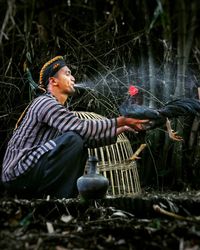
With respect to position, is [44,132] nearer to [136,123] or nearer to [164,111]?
[136,123]

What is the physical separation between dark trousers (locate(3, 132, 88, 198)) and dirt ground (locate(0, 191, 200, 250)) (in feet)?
2.66

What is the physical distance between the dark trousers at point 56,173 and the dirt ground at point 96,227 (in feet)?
2.66

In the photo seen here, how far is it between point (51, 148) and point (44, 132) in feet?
0.83

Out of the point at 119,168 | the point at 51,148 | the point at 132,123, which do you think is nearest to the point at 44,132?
the point at 51,148

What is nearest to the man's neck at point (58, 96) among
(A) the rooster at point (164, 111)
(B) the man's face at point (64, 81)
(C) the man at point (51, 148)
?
(B) the man's face at point (64, 81)

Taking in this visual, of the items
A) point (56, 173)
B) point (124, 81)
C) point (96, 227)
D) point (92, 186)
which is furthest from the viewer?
point (124, 81)

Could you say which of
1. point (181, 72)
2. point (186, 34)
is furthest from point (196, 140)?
point (186, 34)

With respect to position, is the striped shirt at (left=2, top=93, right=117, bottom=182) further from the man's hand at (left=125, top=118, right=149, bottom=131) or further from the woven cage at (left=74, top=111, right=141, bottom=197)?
the woven cage at (left=74, top=111, right=141, bottom=197)

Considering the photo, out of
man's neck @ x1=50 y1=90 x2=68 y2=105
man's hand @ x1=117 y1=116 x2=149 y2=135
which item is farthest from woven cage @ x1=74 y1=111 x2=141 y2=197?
man's hand @ x1=117 y1=116 x2=149 y2=135

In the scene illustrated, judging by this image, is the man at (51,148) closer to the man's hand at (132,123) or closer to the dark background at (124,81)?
the man's hand at (132,123)

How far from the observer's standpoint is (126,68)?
4.81 meters

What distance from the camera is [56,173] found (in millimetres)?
3410

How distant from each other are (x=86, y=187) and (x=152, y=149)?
235 centimetres

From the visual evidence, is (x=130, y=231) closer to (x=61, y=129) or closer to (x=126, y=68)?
(x=61, y=129)
